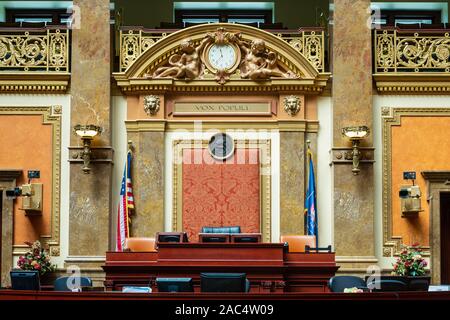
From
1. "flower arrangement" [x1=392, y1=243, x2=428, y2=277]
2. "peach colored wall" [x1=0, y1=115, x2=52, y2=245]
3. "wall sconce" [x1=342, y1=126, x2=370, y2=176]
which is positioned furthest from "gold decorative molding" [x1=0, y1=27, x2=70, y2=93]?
"flower arrangement" [x1=392, y1=243, x2=428, y2=277]

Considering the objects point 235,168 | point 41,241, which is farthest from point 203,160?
point 41,241

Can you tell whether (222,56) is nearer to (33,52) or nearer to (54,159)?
(33,52)

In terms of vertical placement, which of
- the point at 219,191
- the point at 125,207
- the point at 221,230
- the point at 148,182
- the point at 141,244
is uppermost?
the point at 148,182

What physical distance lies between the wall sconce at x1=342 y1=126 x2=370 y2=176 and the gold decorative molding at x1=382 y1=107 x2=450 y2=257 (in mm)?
553

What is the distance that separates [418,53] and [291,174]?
3.32m

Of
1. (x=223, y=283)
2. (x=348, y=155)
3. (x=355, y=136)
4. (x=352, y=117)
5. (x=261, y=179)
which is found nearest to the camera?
(x=223, y=283)

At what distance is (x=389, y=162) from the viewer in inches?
720

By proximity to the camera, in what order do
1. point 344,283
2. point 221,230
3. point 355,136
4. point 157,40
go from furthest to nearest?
point 157,40 < point 355,136 < point 221,230 < point 344,283

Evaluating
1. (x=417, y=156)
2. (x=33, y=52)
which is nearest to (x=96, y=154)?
(x=33, y=52)

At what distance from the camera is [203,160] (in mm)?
18438

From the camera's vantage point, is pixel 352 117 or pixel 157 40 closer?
pixel 352 117

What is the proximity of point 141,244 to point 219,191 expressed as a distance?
80.5 inches
